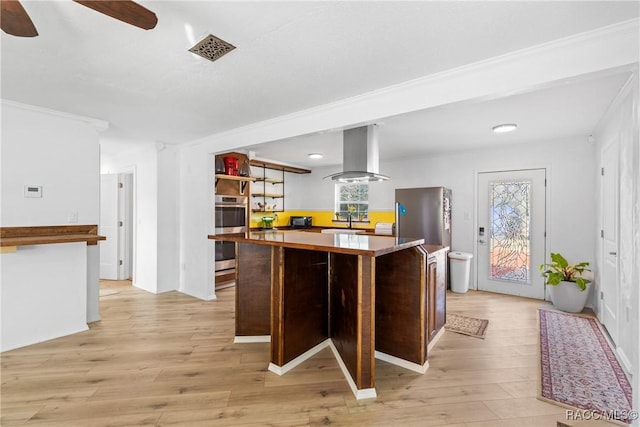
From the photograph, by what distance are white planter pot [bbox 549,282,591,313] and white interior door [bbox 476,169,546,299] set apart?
23.5 inches

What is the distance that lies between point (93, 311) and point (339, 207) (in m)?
4.82

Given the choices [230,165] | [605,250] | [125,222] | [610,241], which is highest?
[230,165]

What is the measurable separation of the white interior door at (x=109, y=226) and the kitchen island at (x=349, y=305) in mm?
4110

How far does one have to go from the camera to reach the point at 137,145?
15.6 ft

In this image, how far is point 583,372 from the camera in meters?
2.39

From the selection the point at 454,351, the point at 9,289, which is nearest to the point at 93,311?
the point at 9,289

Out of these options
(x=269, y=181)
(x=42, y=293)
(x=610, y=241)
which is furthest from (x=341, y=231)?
(x=42, y=293)

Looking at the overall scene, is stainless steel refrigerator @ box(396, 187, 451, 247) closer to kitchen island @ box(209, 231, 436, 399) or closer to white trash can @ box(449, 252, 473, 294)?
white trash can @ box(449, 252, 473, 294)

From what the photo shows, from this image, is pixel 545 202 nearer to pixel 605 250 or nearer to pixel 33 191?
pixel 605 250

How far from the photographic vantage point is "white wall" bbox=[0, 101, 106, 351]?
2875mm

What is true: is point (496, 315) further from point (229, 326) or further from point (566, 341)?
point (229, 326)

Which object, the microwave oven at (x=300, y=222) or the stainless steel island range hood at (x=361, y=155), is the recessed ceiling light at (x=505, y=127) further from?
the microwave oven at (x=300, y=222)

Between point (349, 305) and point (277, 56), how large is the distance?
192 cm

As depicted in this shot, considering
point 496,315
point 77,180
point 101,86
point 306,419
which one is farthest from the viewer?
point 496,315
